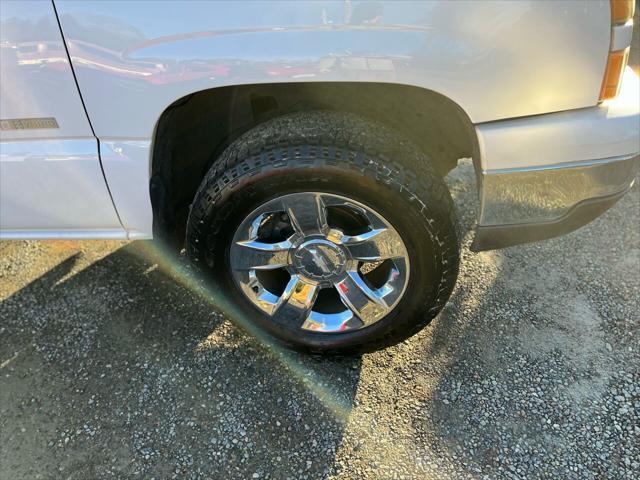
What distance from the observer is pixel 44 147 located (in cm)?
189

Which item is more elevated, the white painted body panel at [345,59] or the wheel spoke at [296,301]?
the white painted body panel at [345,59]

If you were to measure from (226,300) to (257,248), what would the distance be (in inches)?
14.9

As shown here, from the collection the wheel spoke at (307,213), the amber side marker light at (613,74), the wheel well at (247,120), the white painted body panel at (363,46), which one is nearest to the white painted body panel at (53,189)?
the wheel well at (247,120)

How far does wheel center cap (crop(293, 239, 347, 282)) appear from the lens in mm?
1978

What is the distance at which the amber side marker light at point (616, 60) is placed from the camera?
1507 mm

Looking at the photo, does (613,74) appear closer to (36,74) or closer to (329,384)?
(329,384)

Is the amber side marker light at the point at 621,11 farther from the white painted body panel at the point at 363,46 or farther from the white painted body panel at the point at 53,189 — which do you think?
the white painted body panel at the point at 53,189

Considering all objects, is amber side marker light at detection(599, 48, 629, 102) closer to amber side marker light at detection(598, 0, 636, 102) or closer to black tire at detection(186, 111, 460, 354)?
amber side marker light at detection(598, 0, 636, 102)

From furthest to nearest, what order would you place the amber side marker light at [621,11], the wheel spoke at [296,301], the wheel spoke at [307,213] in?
the wheel spoke at [296,301], the wheel spoke at [307,213], the amber side marker light at [621,11]

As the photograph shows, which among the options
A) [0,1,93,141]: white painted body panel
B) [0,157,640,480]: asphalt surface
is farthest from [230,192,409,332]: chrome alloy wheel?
[0,1,93,141]: white painted body panel

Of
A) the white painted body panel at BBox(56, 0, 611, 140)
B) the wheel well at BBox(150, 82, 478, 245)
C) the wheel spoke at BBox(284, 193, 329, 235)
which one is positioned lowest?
the wheel spoke at BBox(284, 193, 329, 235)

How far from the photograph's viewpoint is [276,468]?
1902 millimetres

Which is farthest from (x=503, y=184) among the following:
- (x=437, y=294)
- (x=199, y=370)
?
(x=199, y=370)

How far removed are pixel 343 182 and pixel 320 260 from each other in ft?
1.28
